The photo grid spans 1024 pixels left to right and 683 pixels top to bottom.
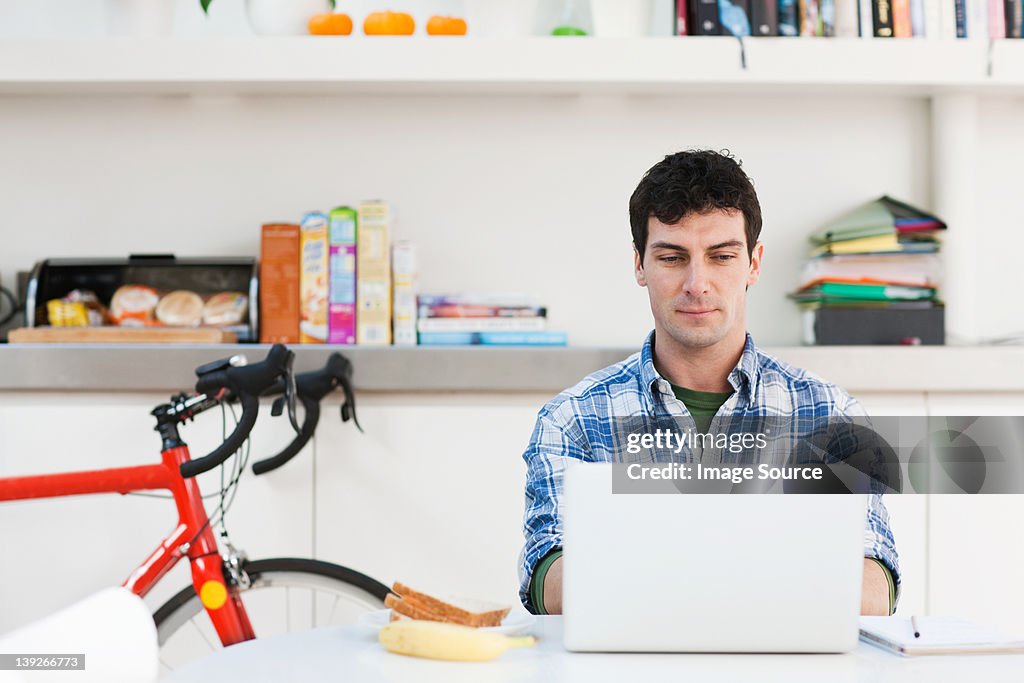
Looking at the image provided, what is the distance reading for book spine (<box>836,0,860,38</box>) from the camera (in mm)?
2520

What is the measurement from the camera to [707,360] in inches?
70.8

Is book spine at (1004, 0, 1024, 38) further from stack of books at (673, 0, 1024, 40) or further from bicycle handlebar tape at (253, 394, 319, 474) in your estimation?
bicycle handlebar tape at (253, 394, 319, 474)

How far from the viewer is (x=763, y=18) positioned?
2488 mm

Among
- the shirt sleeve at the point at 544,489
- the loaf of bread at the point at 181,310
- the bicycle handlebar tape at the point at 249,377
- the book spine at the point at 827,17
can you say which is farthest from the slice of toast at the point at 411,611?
the book spine at the point at 827,17

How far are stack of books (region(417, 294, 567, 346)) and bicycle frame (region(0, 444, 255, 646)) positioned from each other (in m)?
0.67

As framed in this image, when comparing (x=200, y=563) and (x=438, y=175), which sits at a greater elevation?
(x=438, y=175)

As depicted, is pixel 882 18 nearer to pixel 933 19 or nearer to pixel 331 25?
pixel 933 19

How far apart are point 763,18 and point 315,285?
1.20 meters

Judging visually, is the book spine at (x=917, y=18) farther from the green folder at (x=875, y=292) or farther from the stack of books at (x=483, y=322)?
the stack of books at (x=483, y=322)

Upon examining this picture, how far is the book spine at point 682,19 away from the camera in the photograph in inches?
99.7

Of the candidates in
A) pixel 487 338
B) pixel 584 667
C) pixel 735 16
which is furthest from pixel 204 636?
pixel 735 16

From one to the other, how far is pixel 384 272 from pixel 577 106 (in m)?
0.70

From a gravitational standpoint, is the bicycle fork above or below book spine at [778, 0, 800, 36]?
below

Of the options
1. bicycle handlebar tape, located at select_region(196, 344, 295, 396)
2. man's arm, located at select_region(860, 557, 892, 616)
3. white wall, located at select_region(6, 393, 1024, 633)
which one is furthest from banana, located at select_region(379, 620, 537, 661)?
white wall, located at select_region(6, 393, 1024, 633)
